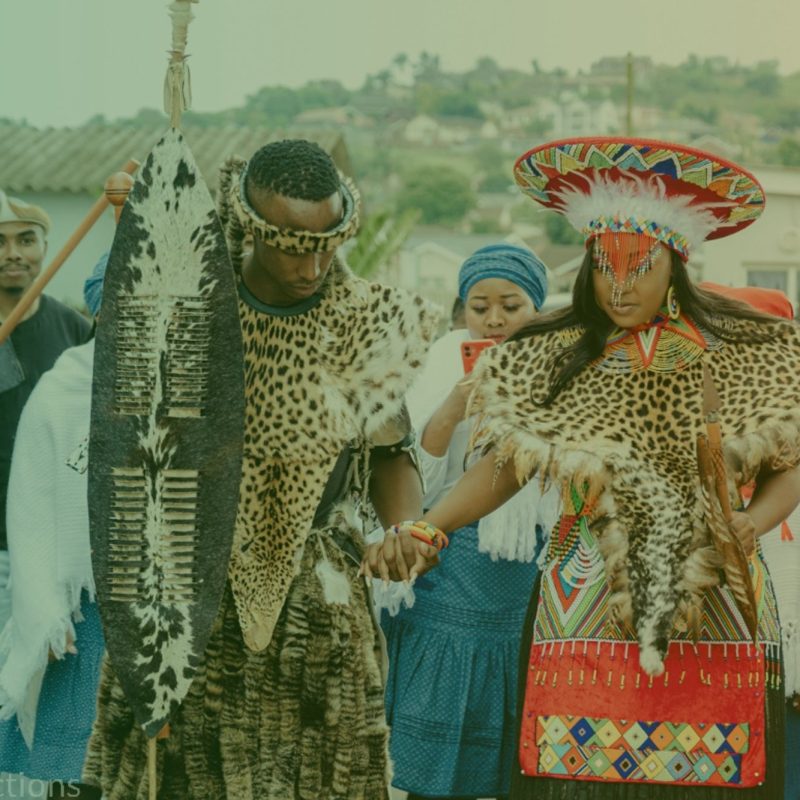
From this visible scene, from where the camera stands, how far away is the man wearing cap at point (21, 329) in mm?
6586

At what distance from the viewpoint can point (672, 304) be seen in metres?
4.31

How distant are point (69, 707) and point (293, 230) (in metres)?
2.80

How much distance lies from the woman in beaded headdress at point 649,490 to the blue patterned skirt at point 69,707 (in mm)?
2106

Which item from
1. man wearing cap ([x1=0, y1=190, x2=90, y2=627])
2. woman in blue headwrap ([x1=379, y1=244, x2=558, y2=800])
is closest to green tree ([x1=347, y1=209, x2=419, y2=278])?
man wearing cap ([x1=0, y1=190, x2=90, y2=627])

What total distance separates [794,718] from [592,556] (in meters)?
2.00

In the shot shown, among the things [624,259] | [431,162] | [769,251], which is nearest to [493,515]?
[624,259]

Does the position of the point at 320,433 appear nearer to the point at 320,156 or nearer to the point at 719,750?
the point at 320,156

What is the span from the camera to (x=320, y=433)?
4.04 metres

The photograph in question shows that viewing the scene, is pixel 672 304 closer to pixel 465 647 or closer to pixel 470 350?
pixel 470 350

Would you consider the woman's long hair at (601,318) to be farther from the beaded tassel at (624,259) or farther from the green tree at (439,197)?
the green tree at (439,197)

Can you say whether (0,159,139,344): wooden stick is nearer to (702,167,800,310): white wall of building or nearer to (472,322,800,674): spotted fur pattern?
(472,322,800,674): spotted fur pattern

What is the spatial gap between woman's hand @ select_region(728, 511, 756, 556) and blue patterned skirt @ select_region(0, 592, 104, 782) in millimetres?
2792

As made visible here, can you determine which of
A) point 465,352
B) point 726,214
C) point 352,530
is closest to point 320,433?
point 352,530

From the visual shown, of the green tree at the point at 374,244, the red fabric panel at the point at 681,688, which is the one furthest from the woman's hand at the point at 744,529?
the green tree at the point at 374,244
